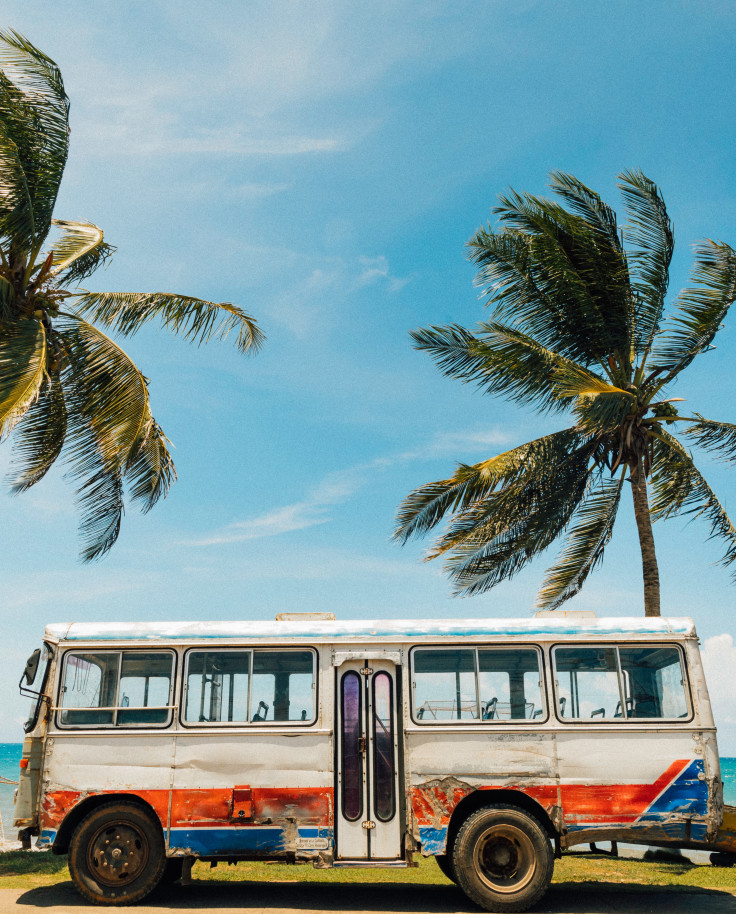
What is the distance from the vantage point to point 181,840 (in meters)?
9.20

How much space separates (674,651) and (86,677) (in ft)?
22.6

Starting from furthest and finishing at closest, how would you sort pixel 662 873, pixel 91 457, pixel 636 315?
1. pixel 636 315
2. pixel 91 457
3. pixel 662 873

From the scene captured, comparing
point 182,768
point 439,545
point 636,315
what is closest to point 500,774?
point 182,768

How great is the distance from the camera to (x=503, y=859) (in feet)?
30.5

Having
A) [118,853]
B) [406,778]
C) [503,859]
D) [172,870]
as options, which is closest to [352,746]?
[406,778]

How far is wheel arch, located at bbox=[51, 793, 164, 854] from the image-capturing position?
925 centimetres

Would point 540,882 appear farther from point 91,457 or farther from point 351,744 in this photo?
point 91,457

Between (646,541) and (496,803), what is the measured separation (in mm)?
7852

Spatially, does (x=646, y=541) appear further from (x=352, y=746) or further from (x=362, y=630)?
(x=352, y=746)

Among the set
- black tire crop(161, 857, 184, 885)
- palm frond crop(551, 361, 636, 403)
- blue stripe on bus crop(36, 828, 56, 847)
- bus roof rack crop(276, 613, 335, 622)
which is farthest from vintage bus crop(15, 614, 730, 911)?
palm frond crop(551, 361, 636, 403)

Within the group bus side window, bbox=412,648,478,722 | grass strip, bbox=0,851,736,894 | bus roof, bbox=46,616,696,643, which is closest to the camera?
bus side window, bbox=412,648,478,722

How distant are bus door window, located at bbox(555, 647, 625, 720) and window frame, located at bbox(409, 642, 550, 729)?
18 cm

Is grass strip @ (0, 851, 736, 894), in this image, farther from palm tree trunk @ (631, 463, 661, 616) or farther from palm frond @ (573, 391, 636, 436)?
palm frond @ (573, 391, 636, 436)

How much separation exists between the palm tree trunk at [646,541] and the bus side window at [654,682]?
581 centimetres
